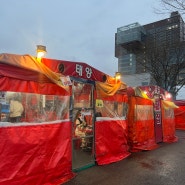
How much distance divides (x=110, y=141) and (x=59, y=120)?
2703 millimetres

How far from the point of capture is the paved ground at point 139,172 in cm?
603

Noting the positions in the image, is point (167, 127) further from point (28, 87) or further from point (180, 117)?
point (28, 87)

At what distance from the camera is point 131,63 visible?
27453 mm

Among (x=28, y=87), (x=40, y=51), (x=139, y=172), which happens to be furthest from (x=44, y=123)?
(x=139, y=172)

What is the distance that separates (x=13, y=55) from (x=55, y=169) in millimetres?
2962

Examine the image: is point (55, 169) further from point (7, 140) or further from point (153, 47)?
point (153, 47)

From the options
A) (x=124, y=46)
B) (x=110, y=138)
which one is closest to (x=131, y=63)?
(x=124, y=46)

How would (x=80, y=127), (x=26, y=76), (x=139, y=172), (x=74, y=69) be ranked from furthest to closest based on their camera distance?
(x=80, y=127)
(x=139, y=172)
(x=74, y=69)
(x=26, y=76)

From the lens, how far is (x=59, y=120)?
6.09m

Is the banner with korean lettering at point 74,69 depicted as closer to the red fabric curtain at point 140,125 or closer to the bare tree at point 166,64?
the red fabric curtain at point 140,125

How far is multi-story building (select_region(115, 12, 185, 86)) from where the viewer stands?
21.0 m

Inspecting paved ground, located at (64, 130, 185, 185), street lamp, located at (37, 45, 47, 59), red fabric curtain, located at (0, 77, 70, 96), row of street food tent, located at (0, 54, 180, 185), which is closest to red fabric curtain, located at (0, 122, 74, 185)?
row of street food tent, located at (0, 54, 180, 185)

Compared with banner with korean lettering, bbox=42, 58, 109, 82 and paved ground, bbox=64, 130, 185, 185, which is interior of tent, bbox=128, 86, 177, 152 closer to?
paved ground, bbox=64, 130, 185, 185

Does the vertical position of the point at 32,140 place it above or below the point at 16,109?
below
